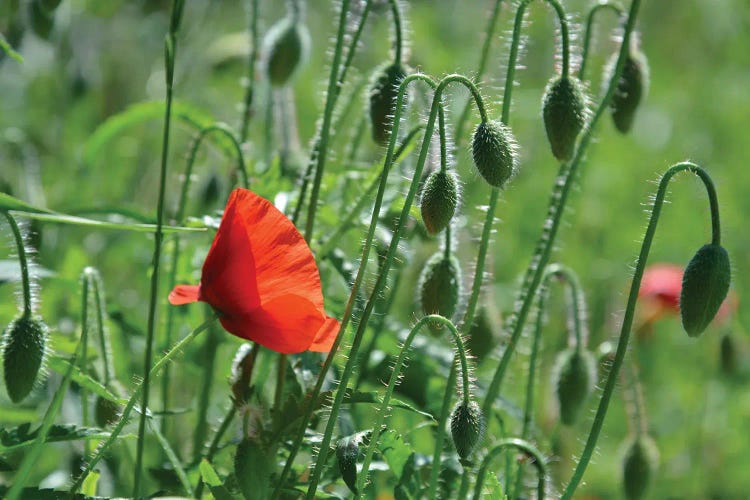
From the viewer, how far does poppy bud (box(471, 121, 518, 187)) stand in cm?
142

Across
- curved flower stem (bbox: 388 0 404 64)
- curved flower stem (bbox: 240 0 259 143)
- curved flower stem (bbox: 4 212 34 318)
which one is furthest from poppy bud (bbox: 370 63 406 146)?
curved flower stem (bbox: 4 212 34 318)

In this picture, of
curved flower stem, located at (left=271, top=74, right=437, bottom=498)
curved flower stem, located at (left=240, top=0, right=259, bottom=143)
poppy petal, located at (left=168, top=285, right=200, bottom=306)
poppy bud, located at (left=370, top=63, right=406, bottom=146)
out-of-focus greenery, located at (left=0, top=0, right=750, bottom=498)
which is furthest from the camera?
out-of-focus greenery, located at (left=0, top=0, right=750, bottom=498)

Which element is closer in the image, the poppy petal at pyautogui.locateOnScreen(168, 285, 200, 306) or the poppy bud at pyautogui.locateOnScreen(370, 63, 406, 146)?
the poppy petal at pyautogui.locateOnScreen(168, 285, 200, 306)

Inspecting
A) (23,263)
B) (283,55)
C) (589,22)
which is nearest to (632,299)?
(589,22)

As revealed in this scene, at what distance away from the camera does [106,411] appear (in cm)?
165

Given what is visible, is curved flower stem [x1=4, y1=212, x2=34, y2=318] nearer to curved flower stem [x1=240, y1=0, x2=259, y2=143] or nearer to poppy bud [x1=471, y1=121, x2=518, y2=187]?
poppy bud [x1=471, y1=121, x2=518, y2=187]

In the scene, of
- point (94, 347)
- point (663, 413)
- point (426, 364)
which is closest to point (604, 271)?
point (663, 413)

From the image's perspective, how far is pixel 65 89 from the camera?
10.9 ft

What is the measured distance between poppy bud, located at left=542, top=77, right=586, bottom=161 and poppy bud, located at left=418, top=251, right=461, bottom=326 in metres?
0.24

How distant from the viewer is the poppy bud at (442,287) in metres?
1.62

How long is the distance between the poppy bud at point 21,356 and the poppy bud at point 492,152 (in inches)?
25.4

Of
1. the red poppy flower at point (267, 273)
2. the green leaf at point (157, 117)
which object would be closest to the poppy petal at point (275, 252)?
the red poppy flower at point (267, 273)

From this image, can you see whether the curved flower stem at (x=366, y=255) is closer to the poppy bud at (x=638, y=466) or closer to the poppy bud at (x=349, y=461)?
the poppy bud at (x=349, y=461)

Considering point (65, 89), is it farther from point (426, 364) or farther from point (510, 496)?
point (510, 496)
